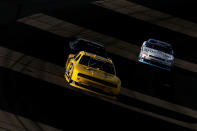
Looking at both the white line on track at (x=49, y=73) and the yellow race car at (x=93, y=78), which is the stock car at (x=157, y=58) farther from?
the yellow race car at (x=93, y=78)

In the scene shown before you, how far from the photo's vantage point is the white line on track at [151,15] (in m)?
36.3

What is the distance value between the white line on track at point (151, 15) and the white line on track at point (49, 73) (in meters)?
17.3

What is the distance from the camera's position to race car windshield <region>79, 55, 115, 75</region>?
16217mm

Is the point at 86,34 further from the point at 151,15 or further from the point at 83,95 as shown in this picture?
the point at 83,95

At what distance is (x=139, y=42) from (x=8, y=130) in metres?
21.4

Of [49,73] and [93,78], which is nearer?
[93,78]

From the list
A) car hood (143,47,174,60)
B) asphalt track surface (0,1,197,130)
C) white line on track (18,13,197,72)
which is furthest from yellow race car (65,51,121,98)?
white line on track (18,13,197,72)

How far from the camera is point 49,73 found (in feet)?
59.6

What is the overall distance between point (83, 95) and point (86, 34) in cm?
1322

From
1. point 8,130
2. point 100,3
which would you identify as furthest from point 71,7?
point 8,130

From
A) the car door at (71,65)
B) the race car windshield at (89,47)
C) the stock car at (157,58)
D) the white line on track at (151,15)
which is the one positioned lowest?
the white line on track at (151,15)

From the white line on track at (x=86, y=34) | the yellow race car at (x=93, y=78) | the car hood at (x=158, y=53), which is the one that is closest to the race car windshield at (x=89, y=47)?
the yellow race car at (x=93, y=78)

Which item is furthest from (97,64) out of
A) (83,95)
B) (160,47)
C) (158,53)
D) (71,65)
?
(160,47)

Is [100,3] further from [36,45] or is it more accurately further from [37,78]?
[37,78]
